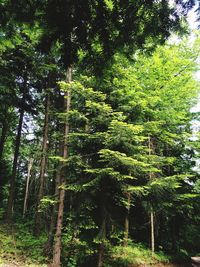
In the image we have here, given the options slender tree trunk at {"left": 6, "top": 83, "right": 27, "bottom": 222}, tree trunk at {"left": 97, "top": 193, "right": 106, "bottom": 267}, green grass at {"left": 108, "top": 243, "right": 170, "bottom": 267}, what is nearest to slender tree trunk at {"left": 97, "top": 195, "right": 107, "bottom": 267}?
tree trunk at {"left": 97, "top": 193, "right": 106, "bottom": 267}

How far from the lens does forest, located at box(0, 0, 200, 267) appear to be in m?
3.25

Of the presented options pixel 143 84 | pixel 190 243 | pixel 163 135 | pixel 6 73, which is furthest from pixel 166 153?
pixel 6 73

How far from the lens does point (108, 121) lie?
11.8 meters

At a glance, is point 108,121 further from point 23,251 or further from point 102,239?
point 23,251

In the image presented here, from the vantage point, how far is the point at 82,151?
12305 mm

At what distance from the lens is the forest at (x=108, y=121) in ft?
10.7

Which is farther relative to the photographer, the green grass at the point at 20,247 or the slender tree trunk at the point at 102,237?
the green grass at the point at 20,247

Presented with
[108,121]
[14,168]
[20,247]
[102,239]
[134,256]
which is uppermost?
[108,121]

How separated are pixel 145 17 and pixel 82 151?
30.2 feet

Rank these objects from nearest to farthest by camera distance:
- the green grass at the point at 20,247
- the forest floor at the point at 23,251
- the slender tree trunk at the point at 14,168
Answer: the forest floor at the point at 23,251
the green grass at the point at 20,247
the slender tree trunk at the point at 14,168


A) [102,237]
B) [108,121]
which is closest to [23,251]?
[102,237]

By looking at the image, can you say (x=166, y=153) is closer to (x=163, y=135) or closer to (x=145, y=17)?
(x=163, y=135)

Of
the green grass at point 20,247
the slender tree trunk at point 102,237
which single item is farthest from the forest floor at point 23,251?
the slender tree trunk at point 102,237

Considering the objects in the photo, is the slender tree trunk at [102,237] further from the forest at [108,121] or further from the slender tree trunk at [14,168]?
the slender tree trunk at [14,168]
